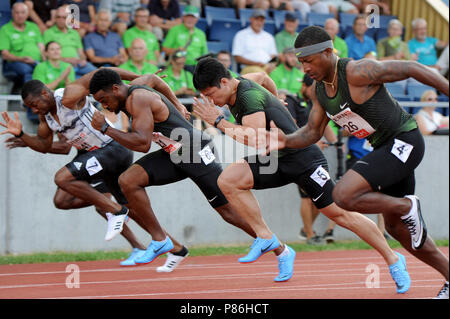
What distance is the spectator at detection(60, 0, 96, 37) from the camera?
12.9m

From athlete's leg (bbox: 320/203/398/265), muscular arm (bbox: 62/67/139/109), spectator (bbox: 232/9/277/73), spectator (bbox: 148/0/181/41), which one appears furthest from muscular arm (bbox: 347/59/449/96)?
spectator (bbox: 148/0/181/41)

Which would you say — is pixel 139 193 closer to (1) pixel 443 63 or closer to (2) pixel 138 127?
(2) pixel 138 127

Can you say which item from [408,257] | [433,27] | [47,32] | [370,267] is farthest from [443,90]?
[433,27]

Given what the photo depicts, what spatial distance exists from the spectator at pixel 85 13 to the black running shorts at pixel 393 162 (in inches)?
305

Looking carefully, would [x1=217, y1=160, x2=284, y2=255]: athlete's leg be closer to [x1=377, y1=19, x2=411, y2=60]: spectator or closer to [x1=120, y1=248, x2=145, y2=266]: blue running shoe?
[x1=120, y1=248, x2=145, y2=266]: blue running shoe

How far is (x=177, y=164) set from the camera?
27.7ft

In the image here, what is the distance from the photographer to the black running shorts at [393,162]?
6.16 metres

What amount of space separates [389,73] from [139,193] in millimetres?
3556

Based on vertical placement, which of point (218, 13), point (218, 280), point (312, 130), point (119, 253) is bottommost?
point (119, 253)

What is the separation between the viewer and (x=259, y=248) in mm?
7449

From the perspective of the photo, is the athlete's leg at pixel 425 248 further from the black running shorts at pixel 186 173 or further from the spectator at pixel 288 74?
the spectator at pixel 288 74

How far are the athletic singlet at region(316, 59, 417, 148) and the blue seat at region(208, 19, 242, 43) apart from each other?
8784 millimetres

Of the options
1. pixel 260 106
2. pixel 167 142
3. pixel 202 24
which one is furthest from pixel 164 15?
pixel 260 106

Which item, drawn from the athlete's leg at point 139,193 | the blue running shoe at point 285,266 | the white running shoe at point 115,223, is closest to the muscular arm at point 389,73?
the blue running shoe at point 285,266
